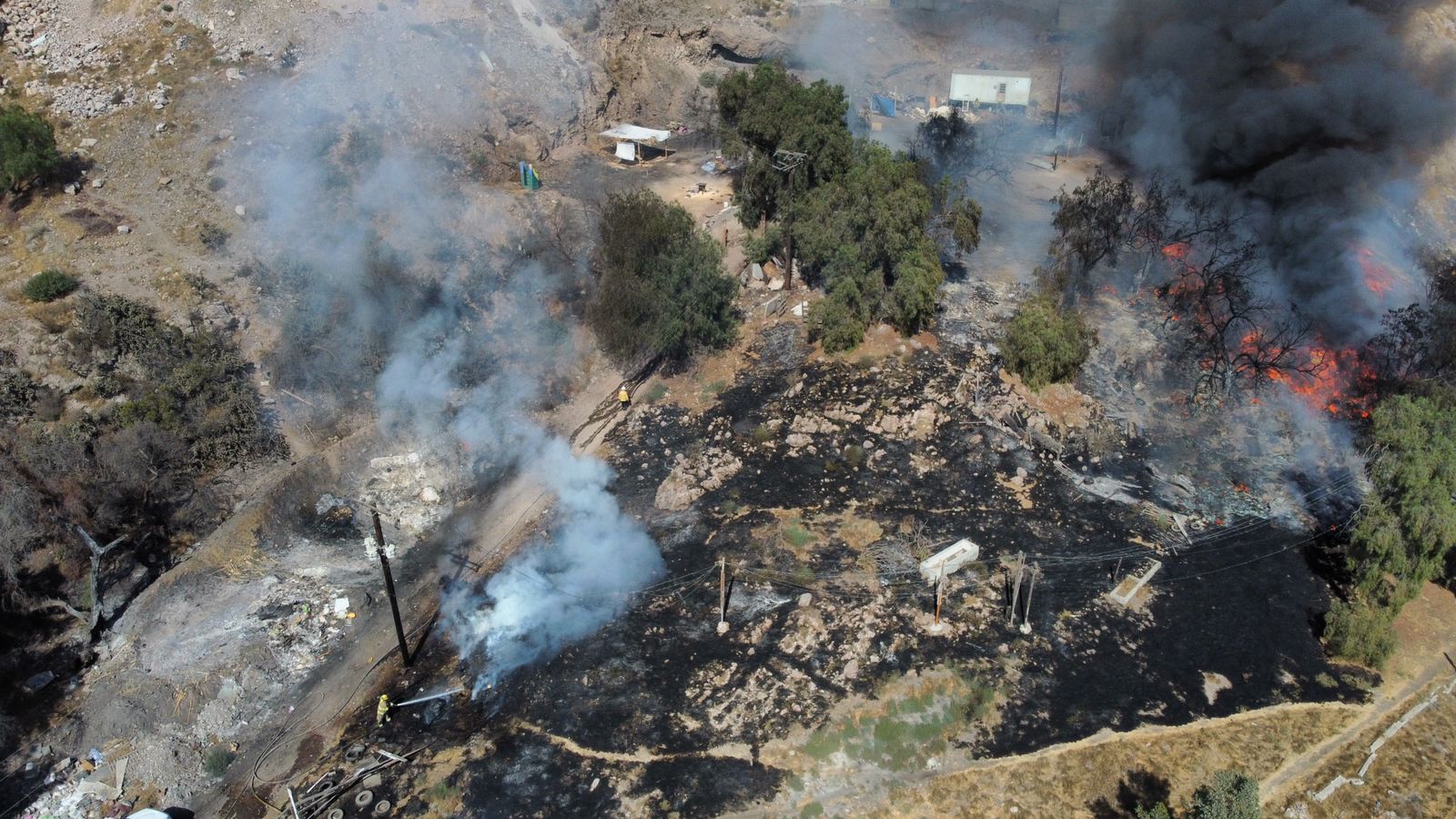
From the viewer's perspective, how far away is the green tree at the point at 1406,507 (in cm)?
1883

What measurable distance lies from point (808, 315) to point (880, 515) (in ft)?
28.9

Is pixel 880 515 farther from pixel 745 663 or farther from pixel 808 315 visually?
pixel 808 315

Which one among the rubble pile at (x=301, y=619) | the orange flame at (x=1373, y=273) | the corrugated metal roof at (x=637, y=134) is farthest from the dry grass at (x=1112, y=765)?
the corrugated metal roof at (x=637, y=134)

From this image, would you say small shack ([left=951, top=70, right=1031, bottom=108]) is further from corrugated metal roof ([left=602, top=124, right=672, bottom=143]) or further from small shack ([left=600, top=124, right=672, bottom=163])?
corrugated metal roof ([left=602, top=124, right=672, bottom=143])

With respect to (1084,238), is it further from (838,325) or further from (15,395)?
(15,395)

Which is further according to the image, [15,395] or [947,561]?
[15,395]

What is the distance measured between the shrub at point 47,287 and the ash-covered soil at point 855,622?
17.5 meters

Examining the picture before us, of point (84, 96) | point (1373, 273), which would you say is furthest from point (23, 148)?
point (1373, 273)

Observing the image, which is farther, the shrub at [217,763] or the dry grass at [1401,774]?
the shrub at [217,763]

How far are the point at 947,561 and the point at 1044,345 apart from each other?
336 inches

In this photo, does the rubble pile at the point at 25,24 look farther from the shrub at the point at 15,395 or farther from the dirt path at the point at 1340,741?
the dirt path at the point at 1340,741

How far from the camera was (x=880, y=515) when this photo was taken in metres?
22.8

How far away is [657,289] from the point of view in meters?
28.3

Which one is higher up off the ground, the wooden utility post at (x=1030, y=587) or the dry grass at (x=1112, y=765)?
the wooden utility post at (x=1030, y=587)
